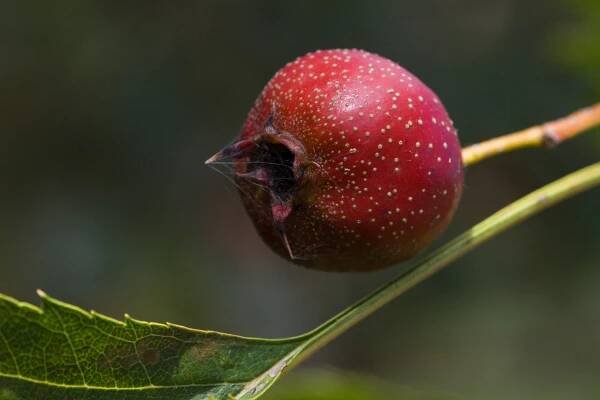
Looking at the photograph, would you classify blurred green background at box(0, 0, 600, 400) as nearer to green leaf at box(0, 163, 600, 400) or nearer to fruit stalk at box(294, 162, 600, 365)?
fruit stalk at box(294, 162, 600, 365)

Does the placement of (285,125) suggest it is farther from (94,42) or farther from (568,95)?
(94,42)

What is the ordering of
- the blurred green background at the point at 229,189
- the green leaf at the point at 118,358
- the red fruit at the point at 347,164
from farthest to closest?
the blurred green background at the point at 229,189 < the red fruit at the point at 347,164 < the green leaf at the point at 118,358

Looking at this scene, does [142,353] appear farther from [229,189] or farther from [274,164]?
[229,189]

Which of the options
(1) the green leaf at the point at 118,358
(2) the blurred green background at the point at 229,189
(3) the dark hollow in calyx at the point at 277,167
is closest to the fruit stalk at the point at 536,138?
(3) the dark hollow in calyx at the point at 277,167

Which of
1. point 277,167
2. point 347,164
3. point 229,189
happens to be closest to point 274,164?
point 277,167

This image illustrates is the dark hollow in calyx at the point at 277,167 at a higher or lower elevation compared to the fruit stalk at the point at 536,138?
higher

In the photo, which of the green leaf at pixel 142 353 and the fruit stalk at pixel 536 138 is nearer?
the green leaf at pixel 142 353

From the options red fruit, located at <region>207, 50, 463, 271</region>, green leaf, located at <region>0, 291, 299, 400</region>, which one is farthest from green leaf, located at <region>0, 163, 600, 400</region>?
red fruit, located at <region>207, 50, 463, 271</region>

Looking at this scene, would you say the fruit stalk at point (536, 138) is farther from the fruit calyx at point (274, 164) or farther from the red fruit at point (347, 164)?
the fruit calyx at point (274, 164)
